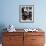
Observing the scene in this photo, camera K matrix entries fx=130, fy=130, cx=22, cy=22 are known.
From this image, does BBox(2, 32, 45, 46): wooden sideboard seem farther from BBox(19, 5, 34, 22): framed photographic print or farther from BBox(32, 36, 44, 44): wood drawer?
BBox(19, 5, 34, 22): framed photographic print

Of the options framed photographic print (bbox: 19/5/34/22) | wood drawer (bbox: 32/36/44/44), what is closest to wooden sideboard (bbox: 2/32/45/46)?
wood drawer (bbox: 32/36/44/44)

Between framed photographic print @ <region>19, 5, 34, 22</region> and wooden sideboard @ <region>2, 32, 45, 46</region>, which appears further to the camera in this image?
framed photographic print @ <region>19, 5, 34, 22</region>

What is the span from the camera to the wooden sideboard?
3728 millimetres

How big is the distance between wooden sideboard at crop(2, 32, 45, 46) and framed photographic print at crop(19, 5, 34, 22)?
0.64m

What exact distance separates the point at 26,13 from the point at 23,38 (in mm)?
897

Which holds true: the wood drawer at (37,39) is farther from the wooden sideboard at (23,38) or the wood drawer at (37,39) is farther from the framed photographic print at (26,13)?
the framed photographic print at (26,13)

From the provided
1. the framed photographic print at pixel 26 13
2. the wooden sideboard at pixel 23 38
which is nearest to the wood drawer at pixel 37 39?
the wooden sideboard at pixel 23 38

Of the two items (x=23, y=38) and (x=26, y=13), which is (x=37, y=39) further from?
(x=26, y=13)

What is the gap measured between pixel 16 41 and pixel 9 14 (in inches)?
38.2

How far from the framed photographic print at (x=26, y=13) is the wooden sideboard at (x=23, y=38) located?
639 mm

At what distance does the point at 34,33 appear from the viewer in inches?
147

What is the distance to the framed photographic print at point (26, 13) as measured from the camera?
4.19 metres

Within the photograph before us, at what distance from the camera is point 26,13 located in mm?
4215

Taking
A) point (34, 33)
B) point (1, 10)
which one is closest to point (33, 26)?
point (34, 33)
